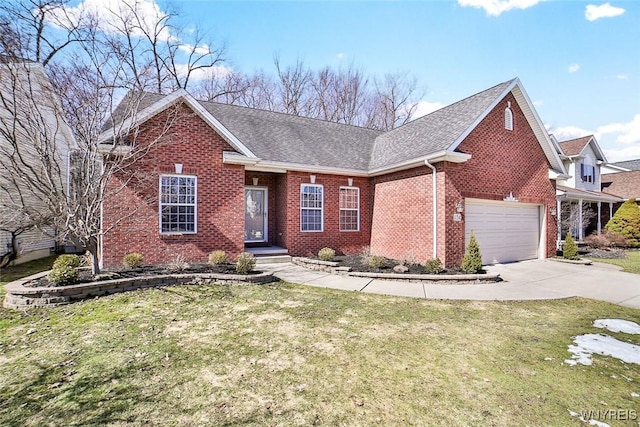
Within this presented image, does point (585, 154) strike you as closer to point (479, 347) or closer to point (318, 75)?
point (318, 75)

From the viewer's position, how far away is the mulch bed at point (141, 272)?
707 centimetres

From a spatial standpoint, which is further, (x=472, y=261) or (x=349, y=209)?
(x=349, y=209)

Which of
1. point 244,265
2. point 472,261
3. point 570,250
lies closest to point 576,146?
point 570,250

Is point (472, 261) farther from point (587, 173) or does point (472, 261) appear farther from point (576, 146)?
point (587, 173)

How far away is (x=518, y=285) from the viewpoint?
27.6 feet

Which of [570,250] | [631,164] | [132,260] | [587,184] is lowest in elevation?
[570,250]

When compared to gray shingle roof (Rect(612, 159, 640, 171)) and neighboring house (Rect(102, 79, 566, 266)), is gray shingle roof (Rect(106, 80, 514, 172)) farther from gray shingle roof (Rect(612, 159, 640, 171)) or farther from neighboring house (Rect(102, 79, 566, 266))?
gray shingle roof (Rect(612, 159, 640, 171))

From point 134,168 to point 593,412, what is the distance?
1112 centimetres

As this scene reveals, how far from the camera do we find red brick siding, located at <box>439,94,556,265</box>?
403 inches

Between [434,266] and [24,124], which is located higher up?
[24,124]

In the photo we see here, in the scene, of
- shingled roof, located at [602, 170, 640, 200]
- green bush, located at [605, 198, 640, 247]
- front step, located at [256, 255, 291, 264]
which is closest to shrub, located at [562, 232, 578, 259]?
green bush, located at [605, 198, 640, 247]

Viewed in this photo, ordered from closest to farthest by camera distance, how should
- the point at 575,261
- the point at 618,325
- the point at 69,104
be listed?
the point at 618,325 < the point at 69,104 < the point at 575,261

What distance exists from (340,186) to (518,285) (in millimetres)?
7263

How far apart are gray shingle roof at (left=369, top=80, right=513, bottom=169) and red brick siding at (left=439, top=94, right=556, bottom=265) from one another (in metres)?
0.49
